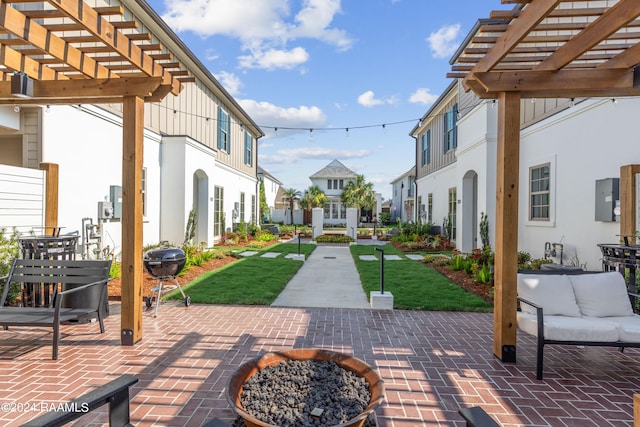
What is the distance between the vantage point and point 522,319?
389cm

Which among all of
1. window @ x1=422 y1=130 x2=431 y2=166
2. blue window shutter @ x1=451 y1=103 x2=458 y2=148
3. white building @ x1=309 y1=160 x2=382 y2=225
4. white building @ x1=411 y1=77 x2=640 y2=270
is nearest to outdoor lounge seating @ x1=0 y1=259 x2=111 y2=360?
white building @ x1=411 y1=77 x2=640 y2=270

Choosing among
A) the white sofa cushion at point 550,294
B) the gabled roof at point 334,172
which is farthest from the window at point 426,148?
the gabled roof at point 334,172

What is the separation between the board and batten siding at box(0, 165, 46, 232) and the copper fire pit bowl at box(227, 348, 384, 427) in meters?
5.72

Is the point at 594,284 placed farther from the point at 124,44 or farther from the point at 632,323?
the point at 124,44

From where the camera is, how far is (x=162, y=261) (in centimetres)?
555

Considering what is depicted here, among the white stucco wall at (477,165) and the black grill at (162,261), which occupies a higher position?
the white stucco wall at (477,165)

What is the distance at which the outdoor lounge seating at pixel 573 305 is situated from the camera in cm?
359

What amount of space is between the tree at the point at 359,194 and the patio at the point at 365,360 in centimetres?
3009

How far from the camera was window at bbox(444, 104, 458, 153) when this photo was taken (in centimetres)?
1410

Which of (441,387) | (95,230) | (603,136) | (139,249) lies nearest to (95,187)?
(95,230)

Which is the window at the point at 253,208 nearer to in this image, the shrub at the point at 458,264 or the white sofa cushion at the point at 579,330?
the shrub at the point at 458,264

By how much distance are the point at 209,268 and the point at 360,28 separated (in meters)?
9.01

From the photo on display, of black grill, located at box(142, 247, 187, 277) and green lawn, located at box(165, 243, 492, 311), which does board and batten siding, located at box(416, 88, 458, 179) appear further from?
black grill, located at box(142, 247, 187, 277)

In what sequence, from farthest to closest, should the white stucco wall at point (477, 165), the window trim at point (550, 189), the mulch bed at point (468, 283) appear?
the white stucco wall at point (477, 165)
the window trim at point (550, 189)
the mulch bed at point (468, 283)
